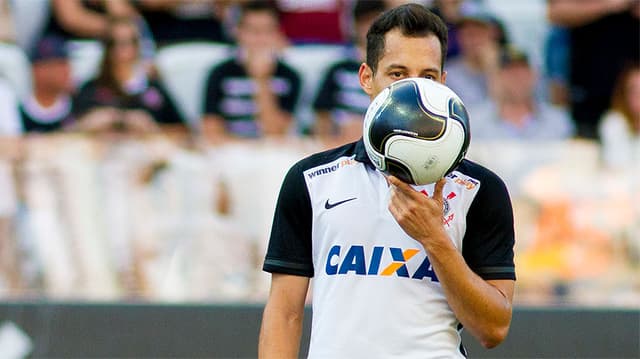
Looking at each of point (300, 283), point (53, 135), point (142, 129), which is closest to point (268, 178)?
point (142, 129)

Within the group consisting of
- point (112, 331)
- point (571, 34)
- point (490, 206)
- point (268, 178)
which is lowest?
point (112, 331)

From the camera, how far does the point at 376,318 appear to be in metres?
3.40

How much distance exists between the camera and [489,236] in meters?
3.52

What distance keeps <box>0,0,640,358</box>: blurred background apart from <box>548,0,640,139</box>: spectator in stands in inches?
0.4

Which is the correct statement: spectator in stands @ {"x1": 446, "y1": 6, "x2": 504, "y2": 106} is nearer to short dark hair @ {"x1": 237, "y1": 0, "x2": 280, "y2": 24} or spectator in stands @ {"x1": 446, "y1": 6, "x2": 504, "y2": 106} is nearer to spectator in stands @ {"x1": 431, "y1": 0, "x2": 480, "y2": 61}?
spectator in stands @ {"x1": 431, "y1": 0, "x2": 480, "y2": 61}

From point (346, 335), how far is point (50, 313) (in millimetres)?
5018

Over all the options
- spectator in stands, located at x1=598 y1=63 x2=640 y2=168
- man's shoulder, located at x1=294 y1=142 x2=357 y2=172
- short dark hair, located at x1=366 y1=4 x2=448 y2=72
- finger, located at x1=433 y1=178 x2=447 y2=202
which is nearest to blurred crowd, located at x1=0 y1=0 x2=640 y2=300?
spectator in stands, located at x1=598 y1=63 x2=640 y2=168

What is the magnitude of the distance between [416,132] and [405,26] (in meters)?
0.42

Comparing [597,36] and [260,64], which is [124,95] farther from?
[597,36]

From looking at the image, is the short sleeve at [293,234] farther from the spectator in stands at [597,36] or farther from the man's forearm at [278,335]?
the spectator in stands at [597,36]

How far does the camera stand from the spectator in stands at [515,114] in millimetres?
8172

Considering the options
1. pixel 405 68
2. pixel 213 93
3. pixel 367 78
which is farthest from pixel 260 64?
pixel 405 68

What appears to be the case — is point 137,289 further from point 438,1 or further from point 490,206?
point 490,206

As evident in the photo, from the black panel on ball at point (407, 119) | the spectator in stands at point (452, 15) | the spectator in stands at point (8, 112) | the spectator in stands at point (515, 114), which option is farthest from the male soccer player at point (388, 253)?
the spectator in stands at point (8, 112)
